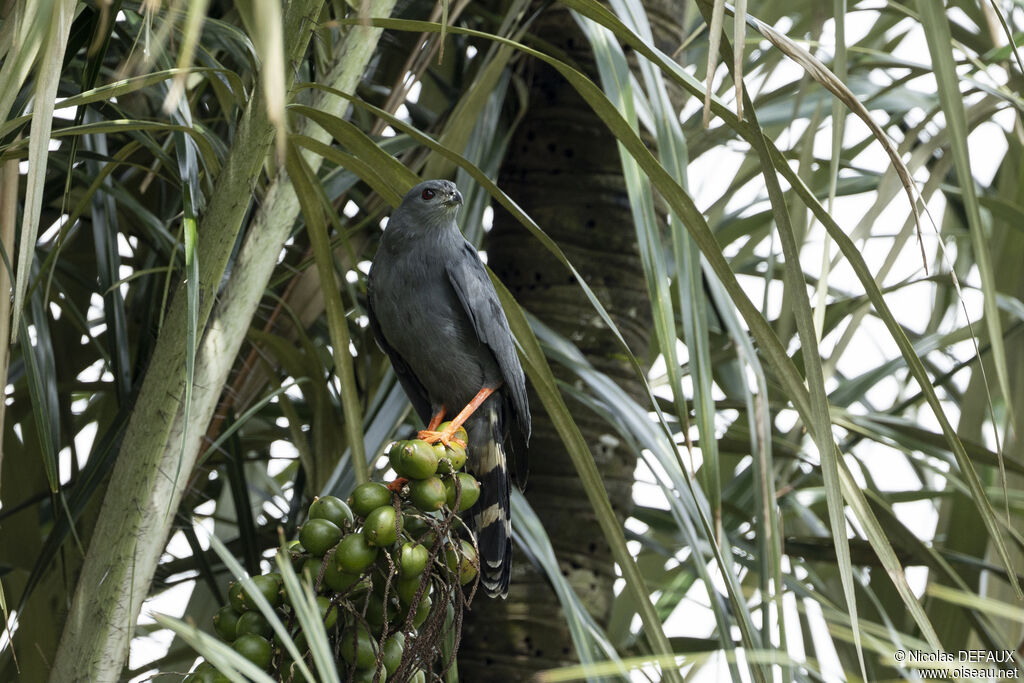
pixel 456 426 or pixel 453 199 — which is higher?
pixel 453 199

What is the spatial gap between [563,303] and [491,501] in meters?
0.85

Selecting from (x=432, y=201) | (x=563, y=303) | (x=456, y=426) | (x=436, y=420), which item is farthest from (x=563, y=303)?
(x=456, y=426)

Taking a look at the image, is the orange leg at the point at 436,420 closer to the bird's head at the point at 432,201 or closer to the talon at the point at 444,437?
the talon at the point at 444,437

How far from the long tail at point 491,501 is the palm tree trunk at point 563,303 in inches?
23.4

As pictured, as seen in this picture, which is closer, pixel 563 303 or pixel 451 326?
pixel 451 326

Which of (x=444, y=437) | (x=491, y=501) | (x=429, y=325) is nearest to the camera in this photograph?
(x=444, y=437)

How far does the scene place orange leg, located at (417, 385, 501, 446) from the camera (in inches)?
57.4

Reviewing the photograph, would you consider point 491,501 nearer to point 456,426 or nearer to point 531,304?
point 456,426

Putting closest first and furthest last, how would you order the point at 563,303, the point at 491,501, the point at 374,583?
the point at 374,583 → the point at 491,501 → the point at 563,303

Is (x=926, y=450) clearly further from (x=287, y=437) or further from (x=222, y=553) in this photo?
(x=222, y=553)

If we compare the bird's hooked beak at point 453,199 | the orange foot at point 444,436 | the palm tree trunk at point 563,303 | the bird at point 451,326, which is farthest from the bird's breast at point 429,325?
the palm tree trunk at point 563,303

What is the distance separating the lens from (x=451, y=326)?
5.80 ft

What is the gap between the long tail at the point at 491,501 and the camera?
1547 millimetres

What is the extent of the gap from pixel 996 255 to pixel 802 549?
91 cm
